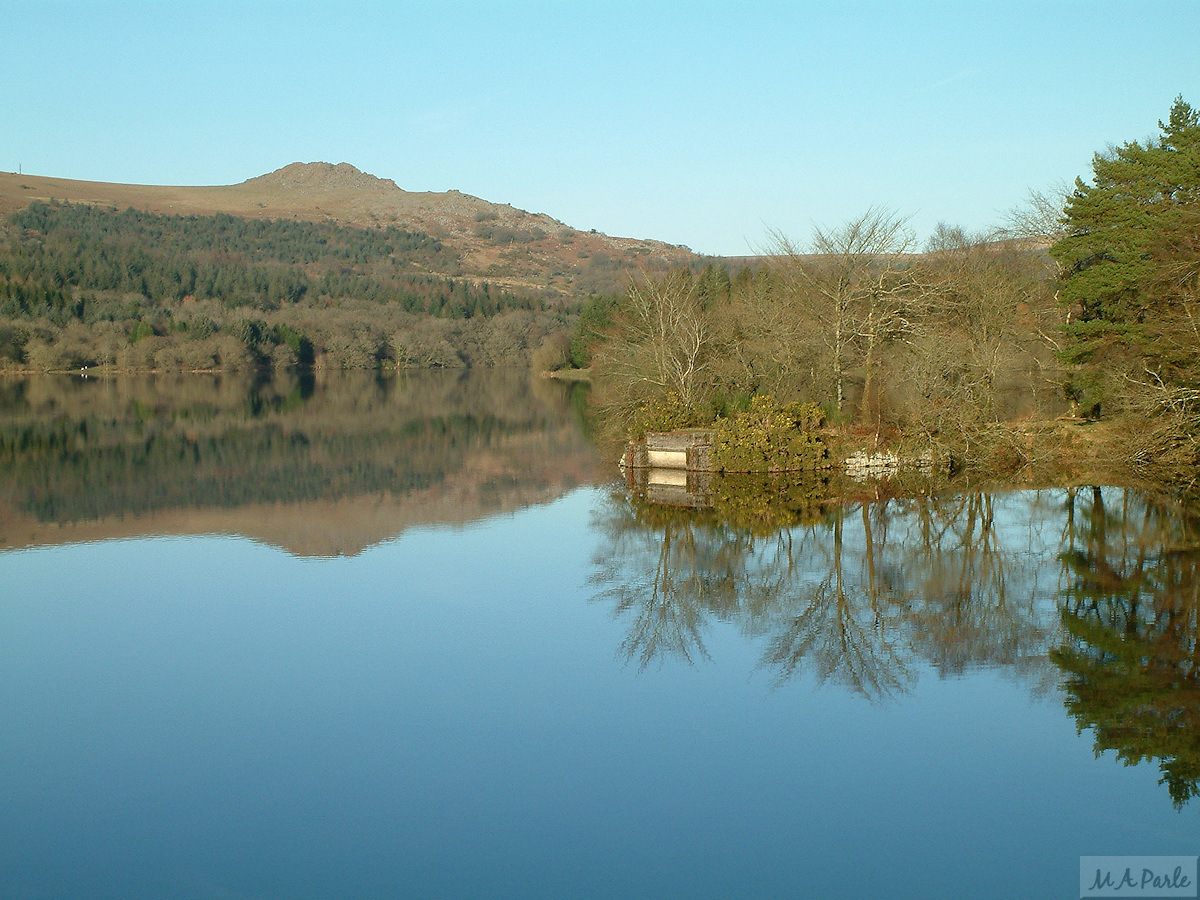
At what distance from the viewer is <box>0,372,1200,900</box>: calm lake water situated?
689 centimetres

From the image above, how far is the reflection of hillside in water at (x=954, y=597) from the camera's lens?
9.89m

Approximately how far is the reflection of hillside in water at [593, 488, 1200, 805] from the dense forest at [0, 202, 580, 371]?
83629mm

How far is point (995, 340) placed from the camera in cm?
2867

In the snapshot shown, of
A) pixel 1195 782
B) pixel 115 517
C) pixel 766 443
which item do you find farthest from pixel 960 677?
pixel 115 517

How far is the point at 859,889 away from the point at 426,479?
20.2m

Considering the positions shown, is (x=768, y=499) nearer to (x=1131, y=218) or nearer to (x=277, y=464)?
(x=1131, y=218)

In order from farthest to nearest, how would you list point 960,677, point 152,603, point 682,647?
1. point 152,603
2. point 682,647
3. point 960,677

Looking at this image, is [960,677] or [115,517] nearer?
[960,677]

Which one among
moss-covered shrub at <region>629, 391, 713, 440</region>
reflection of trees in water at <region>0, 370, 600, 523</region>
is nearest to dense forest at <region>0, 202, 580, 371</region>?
reflection of trees in water at <region>0, 370, 600, 523</region>

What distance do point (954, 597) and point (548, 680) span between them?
556 centimetres

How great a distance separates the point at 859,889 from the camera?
648 centimetres

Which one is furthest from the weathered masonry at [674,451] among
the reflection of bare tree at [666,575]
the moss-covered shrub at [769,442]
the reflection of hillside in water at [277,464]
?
the reflection of bare tree at [666,575]

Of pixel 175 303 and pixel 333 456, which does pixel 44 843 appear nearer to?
pixel 333 456

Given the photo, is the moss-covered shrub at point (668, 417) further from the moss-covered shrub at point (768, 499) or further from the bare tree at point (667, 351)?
the moss-covered shrub at point (768, 499)
